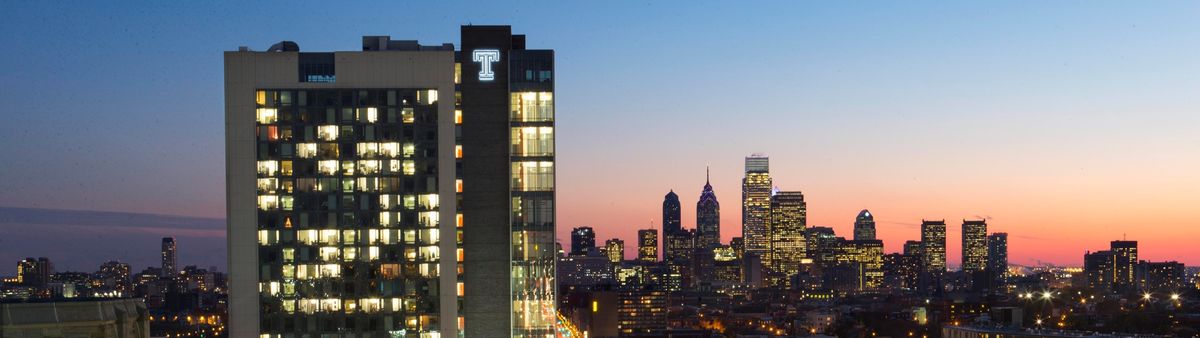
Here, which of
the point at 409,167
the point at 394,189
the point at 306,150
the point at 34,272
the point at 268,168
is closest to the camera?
the point at 268,168

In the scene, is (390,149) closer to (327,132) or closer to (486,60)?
(327,132)

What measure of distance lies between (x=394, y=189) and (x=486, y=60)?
27.4 ft

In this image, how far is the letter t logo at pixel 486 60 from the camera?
7300 centimetres

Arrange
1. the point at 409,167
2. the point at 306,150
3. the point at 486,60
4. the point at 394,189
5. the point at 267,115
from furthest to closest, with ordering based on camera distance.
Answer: the point at 394,189
the point at 409,167
the point at 306,150
the point at 486,60
the point at 267,115

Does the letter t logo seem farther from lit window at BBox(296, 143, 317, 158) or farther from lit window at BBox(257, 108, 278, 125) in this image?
lit window at BBox(257, 108, 278, 125)

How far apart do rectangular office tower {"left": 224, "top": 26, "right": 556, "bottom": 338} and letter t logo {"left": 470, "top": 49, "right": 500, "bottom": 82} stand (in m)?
0.05

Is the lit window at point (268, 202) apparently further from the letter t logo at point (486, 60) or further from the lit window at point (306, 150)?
the letter t logo at point (486, 60)

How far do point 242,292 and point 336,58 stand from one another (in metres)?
13.2

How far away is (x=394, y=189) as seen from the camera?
242 feet

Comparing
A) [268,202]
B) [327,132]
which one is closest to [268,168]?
[268,202]

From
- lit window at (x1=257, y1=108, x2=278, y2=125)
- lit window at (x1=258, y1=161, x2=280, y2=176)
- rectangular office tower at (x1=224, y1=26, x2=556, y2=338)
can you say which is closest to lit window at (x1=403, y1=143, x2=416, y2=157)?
rectangular office tower at (x1=224, y1=26, x2=556, y2=338)

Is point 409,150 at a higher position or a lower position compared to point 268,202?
higher

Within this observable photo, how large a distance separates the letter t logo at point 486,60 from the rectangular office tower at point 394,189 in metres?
0.05

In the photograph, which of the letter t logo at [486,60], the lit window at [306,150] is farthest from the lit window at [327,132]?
the letter t logo at [486,60]
